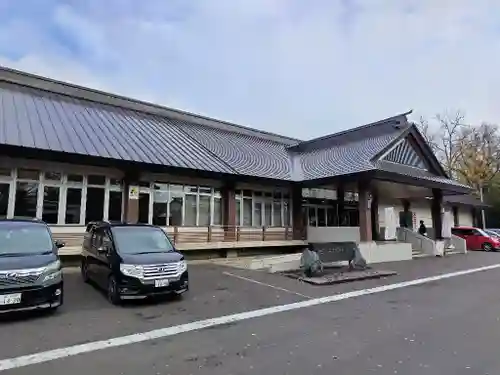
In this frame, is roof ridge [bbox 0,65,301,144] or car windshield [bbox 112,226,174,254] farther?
Answer: roof ridge [bbox 0,65,301,144]

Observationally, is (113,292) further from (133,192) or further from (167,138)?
(167,138)

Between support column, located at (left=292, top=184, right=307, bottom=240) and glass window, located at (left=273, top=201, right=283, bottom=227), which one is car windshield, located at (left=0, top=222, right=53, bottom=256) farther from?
support column, located at (left=292, top=184, right=307, bottom=240)

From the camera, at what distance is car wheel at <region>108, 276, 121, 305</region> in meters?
8.16

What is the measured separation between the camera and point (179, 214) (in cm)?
1714

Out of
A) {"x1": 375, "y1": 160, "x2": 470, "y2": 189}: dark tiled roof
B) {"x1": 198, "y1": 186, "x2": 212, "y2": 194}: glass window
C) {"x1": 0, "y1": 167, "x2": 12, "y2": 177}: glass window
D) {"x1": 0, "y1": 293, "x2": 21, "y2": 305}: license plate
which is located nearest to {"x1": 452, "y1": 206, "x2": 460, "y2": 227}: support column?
{"x1": 375, "y1": 160, "x2": 470, "y2": 189}: dark tiled roof

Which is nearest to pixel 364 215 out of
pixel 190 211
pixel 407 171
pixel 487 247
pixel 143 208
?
pixel 407 171

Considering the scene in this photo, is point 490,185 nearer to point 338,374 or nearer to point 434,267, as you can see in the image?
point 434,267

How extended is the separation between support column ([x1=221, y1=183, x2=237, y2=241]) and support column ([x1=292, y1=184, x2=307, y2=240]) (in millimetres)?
4109

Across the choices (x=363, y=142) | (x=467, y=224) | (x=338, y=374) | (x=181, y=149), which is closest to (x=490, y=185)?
(x=467, y=224)

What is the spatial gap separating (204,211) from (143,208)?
10.0 feet

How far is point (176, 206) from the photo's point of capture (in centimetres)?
1706

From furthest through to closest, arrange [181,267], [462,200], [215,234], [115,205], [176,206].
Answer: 1. [462,200]
2. [215,234]
3. [176,206]
4. [115,205]
5. [181,267]

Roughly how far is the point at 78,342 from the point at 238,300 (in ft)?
13.2

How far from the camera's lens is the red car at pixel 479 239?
27.1 m
